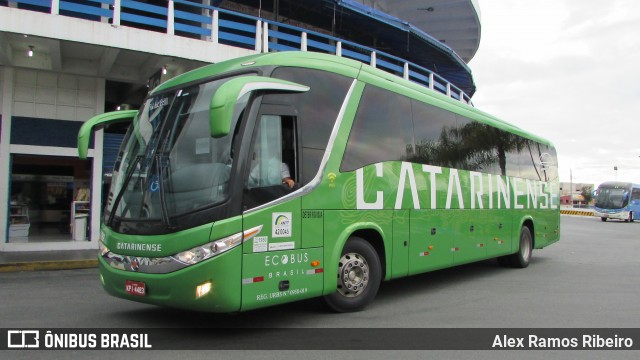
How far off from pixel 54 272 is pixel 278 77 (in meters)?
7.51

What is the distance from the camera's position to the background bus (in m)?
37.8

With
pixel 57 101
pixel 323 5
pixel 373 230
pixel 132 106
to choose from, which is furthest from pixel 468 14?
pixel 373 230

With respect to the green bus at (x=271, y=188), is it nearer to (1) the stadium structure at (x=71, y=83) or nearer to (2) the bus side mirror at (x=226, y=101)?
(2) the bus side mirror at (x=226, y=101)

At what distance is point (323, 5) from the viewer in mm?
18203

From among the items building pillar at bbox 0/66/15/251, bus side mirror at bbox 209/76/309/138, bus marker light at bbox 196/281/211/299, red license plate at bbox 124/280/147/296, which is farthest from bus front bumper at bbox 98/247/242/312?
building pillar at bbox 0/66/15/251

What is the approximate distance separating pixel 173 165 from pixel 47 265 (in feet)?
23.2

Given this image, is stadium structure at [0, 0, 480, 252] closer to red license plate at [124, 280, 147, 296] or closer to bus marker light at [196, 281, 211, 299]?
red license plate at [124, 280, 147, 296]

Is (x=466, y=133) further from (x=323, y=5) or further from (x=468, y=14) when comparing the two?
(x=468, y=14)

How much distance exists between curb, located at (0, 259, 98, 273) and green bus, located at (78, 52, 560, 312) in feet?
17.8

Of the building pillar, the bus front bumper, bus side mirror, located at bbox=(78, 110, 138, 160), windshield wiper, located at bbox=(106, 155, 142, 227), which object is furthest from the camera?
the building pillar

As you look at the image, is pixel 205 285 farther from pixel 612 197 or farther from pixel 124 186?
pixel 612 197

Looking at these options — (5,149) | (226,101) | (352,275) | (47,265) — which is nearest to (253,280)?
(352,275)

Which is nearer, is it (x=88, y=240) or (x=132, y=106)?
(x=88, y=240)

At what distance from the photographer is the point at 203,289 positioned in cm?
502
